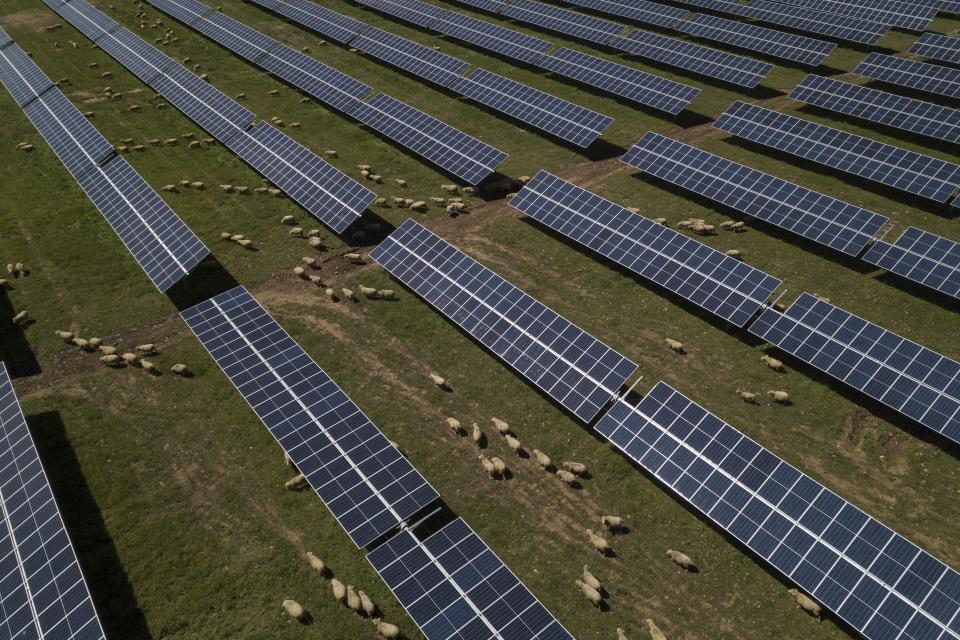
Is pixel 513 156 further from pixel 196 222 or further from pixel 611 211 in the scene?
pixel 196 222

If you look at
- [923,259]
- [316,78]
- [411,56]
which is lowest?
[923,259]

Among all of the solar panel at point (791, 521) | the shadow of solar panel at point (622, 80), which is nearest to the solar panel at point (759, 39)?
the shadow of solar panel at point (622, 80)

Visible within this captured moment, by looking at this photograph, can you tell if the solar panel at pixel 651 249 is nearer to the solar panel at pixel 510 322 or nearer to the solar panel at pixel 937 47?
the solar panel at pixel 510 322

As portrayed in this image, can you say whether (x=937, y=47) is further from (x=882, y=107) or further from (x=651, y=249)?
(x=651, y=249)

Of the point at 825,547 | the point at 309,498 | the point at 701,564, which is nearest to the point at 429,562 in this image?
the point at 309,498

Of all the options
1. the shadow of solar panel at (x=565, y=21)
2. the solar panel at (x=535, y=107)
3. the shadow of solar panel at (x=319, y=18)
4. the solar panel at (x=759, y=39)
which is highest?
the shadow of solar panel at (x=319, y=18)

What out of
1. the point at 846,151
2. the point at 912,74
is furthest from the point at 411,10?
the point at 912,74

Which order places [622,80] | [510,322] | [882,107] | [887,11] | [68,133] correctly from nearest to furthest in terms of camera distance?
[510,322]
[68,133]
[882,107]
[622,80]
[887,11]
